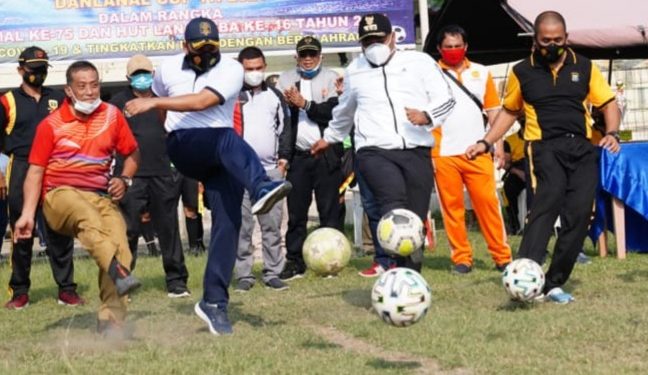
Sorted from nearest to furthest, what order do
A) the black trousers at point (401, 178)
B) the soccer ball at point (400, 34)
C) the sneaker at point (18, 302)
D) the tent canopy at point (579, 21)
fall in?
1. the black trousers at point (401, 178)
2. the sneaker at point (18, 302)
3. the tent canopy at point (579, 21)
4. the soccer ball at point (400, 34)

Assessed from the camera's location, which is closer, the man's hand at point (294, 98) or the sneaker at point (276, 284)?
the sneaker at point (276, 284)

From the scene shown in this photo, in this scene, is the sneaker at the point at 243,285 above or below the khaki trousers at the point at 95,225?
below

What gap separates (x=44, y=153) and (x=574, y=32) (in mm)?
7931

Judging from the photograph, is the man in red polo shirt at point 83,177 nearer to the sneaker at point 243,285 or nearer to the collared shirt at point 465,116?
the sneaker at point 243,285

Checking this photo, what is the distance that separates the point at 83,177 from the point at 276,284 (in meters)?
2.94

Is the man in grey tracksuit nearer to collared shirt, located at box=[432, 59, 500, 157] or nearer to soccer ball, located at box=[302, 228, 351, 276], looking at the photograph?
soccer ball, located at box=[302, 228, 351, 276]

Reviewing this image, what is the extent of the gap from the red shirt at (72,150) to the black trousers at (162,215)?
2448 millimetres

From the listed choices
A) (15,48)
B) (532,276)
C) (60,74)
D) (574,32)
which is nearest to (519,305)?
(532,276)

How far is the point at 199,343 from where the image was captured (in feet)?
27.5

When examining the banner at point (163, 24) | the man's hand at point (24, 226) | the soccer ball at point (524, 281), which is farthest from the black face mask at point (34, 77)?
the banner at point (163, 24)

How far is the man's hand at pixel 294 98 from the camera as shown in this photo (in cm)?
1191

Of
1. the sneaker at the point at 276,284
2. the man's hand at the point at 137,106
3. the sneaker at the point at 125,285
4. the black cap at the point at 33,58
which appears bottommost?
the sneaker at the point at 276,284

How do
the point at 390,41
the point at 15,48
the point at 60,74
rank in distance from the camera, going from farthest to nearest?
the point at 60,74 → the point at 15,48 → the point at 390,41

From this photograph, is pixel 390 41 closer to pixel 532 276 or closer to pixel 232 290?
pixel 532 276
